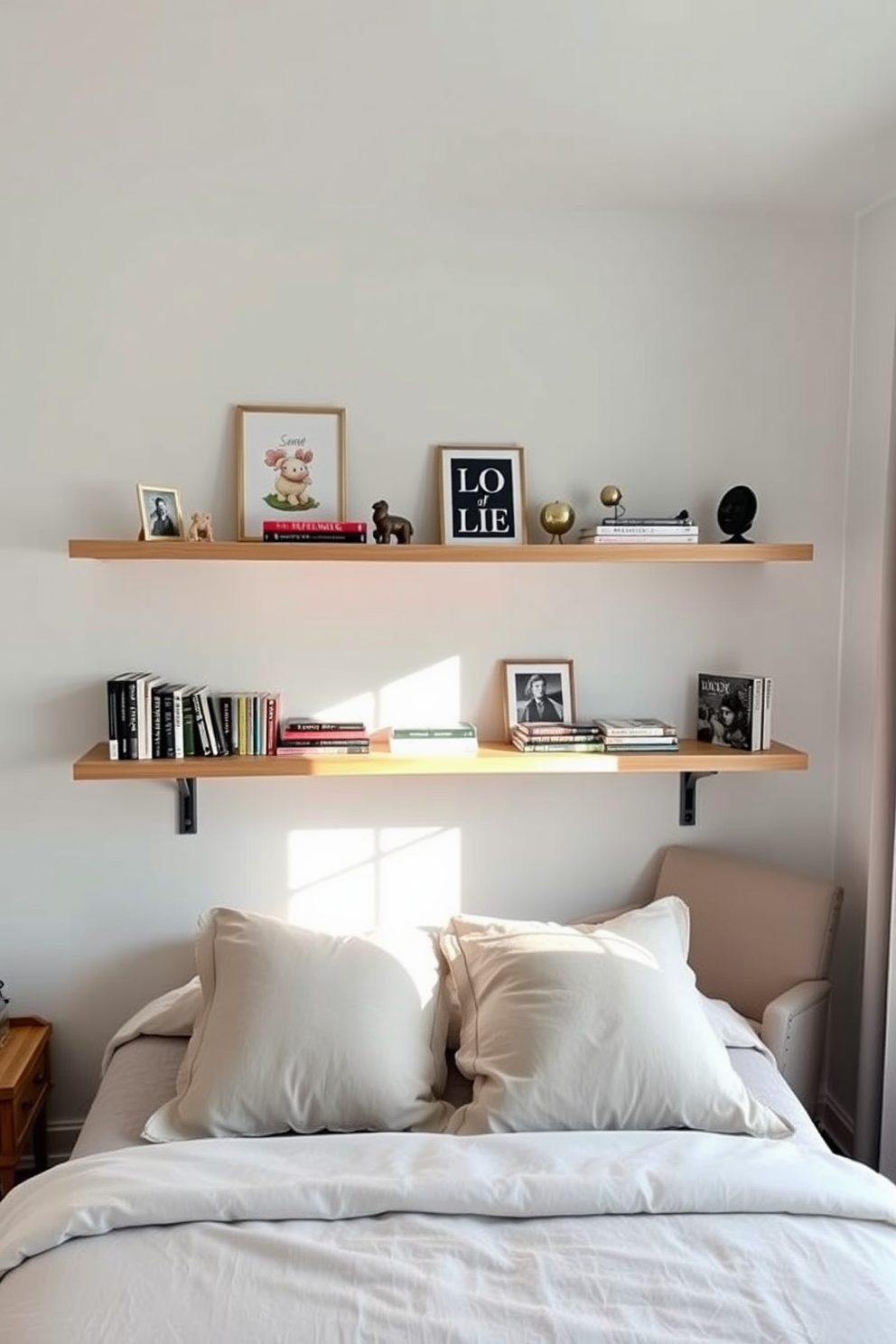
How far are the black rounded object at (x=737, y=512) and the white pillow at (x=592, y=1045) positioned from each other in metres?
1.03

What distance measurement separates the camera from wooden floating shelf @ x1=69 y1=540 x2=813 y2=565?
7.70 ft

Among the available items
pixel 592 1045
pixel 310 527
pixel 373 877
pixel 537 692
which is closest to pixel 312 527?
pixel 310 527

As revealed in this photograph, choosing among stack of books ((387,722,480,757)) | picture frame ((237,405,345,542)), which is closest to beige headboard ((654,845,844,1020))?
stack of books ((387,722,480,757))

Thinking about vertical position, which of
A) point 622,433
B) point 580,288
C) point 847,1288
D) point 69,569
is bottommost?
point 847,1288

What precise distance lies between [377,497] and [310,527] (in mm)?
264

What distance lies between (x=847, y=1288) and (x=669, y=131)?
2124mm

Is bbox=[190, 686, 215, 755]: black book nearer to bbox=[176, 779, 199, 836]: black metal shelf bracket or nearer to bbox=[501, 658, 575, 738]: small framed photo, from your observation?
bbox=[176, 779, 199, 836]: black metal shelf bracket

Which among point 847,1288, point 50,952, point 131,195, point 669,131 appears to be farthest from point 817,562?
point 50,952

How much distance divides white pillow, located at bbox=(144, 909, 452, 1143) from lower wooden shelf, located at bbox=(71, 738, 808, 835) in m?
0.36

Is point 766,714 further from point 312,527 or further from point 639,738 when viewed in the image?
point 312,527

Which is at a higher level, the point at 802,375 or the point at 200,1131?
the point at 802,375

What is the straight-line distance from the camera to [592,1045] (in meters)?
2.00

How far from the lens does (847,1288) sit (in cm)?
153

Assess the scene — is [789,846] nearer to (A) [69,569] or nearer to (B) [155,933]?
(B) [155,933]
